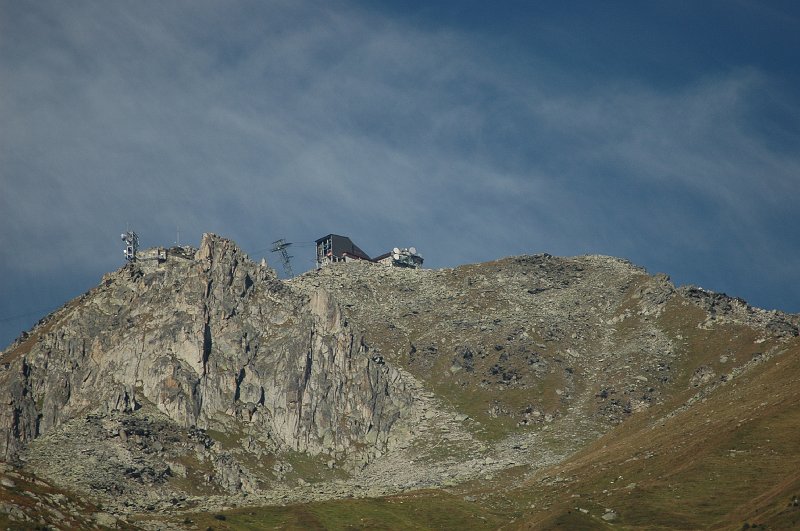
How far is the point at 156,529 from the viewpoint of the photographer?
655ft

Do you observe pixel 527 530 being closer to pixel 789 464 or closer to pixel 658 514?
pixel 658 514

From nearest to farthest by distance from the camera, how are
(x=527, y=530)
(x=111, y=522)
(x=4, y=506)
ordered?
(x=4, y=506), (x=111, y=522), (x=527, y=530)

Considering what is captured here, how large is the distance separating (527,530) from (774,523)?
50.7m

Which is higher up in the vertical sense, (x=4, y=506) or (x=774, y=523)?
(x=4, y=506)

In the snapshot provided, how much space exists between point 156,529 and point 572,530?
2840 inches

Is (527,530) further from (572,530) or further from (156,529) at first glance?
(156,529)

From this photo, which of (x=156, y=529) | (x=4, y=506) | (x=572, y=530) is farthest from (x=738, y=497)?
(x=4, y=506)

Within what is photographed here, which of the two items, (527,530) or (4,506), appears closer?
(4,506)

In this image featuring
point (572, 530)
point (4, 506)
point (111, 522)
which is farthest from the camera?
point (572, 530)

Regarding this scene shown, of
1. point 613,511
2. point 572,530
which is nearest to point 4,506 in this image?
point 572,530

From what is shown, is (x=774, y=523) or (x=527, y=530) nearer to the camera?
(x=774, y=523)

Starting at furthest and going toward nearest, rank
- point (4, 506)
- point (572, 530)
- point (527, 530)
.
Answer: point (527, 530) → point (572, 530) → point (4, 506)

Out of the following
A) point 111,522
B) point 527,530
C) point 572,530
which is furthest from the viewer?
point 527,530

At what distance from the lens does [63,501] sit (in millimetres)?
156125
